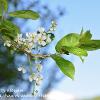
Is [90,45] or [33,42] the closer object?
[90,45]

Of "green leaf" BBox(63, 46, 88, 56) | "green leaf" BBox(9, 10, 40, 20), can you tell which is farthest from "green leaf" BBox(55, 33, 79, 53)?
"green leaf" BBox(9, 10, 40, 20)

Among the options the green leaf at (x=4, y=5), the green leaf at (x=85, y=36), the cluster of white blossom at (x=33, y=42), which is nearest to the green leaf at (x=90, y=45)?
the green leaf at (x=85, y=36)

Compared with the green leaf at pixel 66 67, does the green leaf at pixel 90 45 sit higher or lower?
higher

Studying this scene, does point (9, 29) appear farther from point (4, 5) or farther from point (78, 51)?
point (78, 51)

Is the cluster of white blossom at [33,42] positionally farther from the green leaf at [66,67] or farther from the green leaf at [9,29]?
the green leaf at [66,67]

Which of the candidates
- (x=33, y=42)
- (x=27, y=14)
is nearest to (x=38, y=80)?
(x=33, y=42)

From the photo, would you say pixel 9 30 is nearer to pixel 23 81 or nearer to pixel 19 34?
pixel 19 34

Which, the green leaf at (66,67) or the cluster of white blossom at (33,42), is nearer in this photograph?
the green leaf at (66,67)
